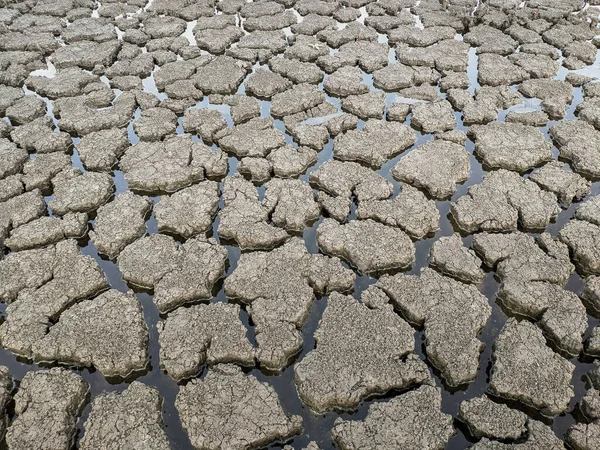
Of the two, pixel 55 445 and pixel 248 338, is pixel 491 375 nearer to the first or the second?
pixel 248 338

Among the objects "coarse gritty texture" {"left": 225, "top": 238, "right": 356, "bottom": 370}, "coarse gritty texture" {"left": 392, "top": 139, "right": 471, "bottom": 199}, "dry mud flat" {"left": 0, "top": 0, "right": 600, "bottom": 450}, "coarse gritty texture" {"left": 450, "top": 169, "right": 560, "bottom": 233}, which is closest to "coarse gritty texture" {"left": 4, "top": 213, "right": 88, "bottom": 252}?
"dry mud flat" {"left": 0, "top": 0, "right": 600, "bottom": 450}

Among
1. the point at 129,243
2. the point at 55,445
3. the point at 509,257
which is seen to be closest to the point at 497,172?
the point at 509,257

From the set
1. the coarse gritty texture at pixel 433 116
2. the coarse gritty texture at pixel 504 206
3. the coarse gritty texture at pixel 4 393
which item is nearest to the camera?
the coarse gritty texture at pixel 4 393

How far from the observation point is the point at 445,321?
116 inches

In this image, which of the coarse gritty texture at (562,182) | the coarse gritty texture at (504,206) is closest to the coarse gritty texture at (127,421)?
the coarse gritty texture at (504,206)

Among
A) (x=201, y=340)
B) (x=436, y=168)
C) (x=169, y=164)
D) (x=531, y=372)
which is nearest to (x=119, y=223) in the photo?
(x=169, y=164)

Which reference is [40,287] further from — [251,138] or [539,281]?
[539,281]

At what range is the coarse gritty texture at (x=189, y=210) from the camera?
11.9ft

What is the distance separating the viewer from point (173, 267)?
10.8 ft

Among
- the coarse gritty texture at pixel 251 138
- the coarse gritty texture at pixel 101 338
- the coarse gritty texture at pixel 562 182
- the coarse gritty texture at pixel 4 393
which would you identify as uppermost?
the coarse gritty texture at pixel 562 182

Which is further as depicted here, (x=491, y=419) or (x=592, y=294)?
(x=592, y=294)

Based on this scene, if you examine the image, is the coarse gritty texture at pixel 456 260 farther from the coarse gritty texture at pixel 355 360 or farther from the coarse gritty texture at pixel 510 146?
the coarse gritty texture at pixel 510 146

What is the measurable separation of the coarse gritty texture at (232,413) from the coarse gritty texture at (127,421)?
5.3 inches

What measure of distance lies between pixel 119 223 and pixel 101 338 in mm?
1011
